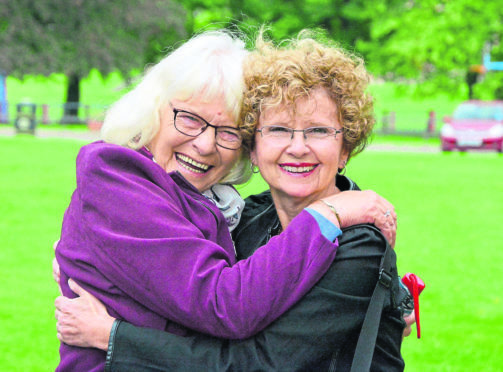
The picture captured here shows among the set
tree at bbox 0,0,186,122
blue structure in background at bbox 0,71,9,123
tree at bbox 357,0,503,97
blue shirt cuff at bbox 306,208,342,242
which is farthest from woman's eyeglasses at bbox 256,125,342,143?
blue structure in background at bbox 0,71,9,123

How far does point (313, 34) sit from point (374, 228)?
101 cm

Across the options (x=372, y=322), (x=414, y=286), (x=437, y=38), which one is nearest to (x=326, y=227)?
(x=372, y=322)

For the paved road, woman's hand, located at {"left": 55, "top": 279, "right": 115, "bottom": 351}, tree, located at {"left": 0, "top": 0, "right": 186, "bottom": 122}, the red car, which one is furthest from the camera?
tree, located at {"left": 0, "top": 0, "right": 186, "bottom": 122}

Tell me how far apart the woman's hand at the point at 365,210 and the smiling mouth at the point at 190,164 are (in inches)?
25.3

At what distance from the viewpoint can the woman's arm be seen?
8.27ft

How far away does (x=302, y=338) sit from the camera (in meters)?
2.53

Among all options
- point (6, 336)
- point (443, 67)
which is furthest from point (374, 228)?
point (443, 67)

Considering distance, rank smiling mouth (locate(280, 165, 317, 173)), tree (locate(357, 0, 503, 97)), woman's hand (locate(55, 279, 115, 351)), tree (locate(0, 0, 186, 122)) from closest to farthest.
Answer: woman's hand (locate(55, 279, 115, 351))
smiling mouth (locate(280, 165, 317, 173))
tree (locate(357, 0, 503, 97))
tree (locate(0, 0, 186, 122))

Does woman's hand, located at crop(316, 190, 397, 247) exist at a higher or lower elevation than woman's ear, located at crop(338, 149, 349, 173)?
lower

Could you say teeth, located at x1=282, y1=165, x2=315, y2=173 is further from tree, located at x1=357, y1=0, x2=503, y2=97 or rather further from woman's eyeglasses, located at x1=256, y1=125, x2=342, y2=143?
tree, located at x1=357, y1=0, x2=503, y2=97

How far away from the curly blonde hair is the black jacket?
550mm

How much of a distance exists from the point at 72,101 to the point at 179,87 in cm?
4475

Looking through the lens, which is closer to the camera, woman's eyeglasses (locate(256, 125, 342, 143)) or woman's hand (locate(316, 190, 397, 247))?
woman's hand (locate(316, 190, 397, 247))

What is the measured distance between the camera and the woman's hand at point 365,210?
8.57 ft
